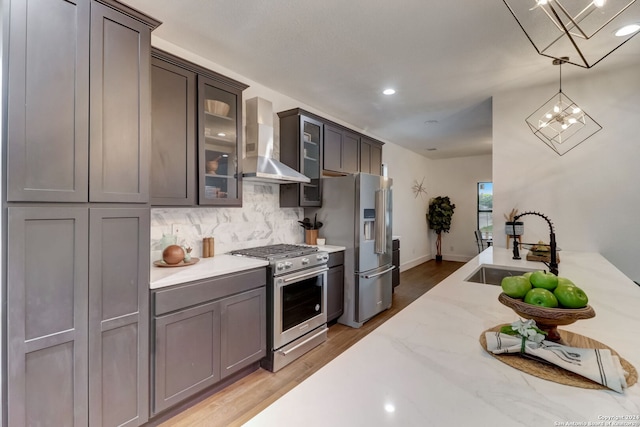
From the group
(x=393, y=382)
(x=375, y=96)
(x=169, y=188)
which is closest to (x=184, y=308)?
(x=169, y=188)

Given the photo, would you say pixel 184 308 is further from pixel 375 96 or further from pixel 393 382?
pixel 375 96

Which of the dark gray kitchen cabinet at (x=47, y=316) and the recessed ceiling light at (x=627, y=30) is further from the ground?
the recessed ceiling light at (x=627, y=30)

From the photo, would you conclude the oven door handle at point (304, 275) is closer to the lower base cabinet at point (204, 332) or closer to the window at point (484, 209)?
the lower base cabinet at point (204, 332)

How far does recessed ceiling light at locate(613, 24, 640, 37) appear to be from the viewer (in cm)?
223

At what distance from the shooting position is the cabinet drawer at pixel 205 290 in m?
1.86

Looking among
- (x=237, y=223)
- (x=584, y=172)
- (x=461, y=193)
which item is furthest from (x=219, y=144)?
(x=461, y=193)

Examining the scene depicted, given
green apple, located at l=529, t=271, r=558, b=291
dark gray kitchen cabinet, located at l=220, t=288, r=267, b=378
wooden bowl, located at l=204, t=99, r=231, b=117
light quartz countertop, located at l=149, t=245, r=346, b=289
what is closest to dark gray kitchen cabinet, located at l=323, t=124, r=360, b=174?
wooden bowl, located at l=204, t=99, r=231, b=117

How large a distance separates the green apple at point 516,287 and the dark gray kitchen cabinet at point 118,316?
6.07 feet

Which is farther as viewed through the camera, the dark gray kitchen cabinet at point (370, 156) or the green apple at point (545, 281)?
the dark gray kitchen cabinet at point (370, 156)

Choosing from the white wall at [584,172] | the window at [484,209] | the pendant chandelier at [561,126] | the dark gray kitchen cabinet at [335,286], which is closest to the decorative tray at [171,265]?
the dark gray kitchen cabinet at [335,286]

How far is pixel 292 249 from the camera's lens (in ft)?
10.0

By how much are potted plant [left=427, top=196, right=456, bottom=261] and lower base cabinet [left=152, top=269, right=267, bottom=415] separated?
20.4 feet

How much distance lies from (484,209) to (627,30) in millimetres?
5661

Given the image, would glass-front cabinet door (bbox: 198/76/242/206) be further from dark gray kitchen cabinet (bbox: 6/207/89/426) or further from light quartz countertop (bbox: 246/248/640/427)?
light quartz countertop (bbox: 246/248/640/427)
